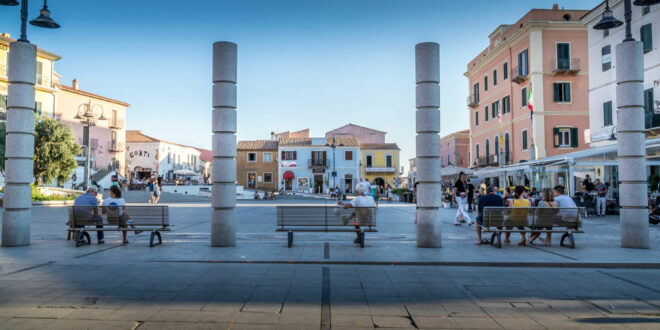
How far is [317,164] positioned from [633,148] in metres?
48.1

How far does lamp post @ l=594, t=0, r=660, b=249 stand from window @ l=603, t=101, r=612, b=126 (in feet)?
52.4

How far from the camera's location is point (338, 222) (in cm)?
920

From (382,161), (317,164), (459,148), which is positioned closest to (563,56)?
(459,148)

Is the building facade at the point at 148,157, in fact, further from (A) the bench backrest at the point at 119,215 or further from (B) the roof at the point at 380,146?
(A) the bench backrest at the point at 119,215

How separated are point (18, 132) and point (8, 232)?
6.58 feet

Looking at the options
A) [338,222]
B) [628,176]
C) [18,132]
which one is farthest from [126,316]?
[628,176]

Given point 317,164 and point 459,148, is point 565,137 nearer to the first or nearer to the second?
point 459,148

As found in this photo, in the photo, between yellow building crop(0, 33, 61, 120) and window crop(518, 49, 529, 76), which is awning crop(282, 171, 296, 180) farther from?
window crop(518, 49, 529, 76)

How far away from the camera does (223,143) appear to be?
28.9 feet

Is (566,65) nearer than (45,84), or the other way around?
(566,65)

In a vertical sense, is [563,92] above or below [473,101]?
A: below

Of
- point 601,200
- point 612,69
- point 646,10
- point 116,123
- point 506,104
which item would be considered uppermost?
point 646,10

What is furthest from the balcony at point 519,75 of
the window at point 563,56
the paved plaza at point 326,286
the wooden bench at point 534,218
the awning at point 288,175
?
the awning at point 288,175

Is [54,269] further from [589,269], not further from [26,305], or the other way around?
[589,269]
